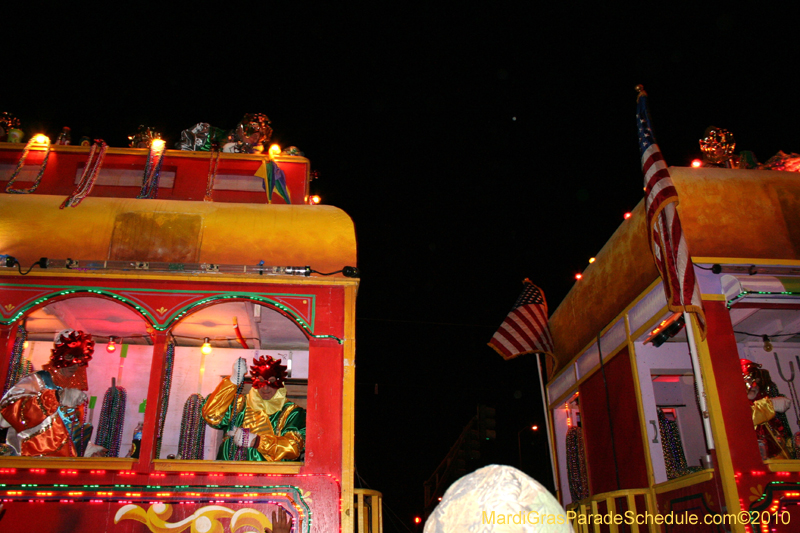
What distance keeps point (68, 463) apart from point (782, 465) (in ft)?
24.0

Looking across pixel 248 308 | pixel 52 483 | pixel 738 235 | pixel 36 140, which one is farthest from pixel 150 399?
pixel 738 235

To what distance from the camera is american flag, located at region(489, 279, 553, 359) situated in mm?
10672

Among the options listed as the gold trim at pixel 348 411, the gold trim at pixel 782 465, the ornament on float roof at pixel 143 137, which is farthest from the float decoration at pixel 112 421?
the gold trim at pixel 782 465

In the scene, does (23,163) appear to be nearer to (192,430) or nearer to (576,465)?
(192,430)

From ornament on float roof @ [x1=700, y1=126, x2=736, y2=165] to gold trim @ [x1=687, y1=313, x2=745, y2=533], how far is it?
10.3 feet

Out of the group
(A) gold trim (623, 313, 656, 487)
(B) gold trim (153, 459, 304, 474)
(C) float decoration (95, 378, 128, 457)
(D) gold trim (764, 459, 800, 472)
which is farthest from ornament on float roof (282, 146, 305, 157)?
(D) gold trim (764, 459, 800, 472)

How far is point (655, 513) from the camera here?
7445mm

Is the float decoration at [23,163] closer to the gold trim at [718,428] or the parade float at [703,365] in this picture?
the parade float at [703,365]

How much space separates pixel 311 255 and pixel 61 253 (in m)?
2.98

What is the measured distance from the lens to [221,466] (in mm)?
6070

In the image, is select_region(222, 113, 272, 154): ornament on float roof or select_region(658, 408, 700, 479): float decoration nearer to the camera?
select_region(658, 408, 700, 479): float decoration

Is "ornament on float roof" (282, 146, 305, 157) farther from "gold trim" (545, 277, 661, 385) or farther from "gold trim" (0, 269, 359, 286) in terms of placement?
"gold trim" (545, 277, 661, 385)

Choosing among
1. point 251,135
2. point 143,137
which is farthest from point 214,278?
point 143,137

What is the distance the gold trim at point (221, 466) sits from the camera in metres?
6.05
